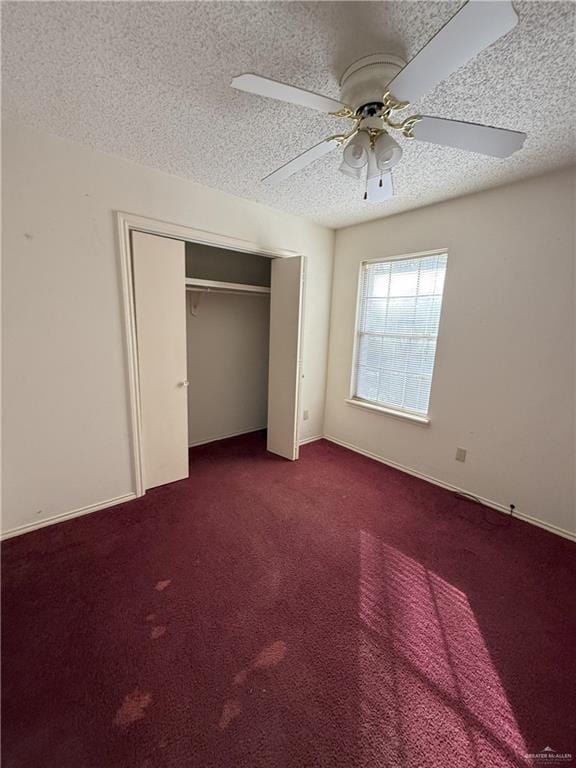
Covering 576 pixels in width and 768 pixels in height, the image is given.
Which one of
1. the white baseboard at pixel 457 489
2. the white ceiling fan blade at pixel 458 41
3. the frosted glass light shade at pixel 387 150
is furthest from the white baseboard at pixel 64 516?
the white ceiling fan blade at pixel 458 41

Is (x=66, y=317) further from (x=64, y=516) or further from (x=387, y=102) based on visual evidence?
(x=387, y=102)

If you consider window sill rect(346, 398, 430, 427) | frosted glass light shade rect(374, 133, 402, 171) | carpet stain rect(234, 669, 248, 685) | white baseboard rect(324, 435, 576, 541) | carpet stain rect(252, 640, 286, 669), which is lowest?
carpet stain rect(234, 669, 248, 685)

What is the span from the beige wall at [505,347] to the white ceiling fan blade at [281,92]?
5.83 feet

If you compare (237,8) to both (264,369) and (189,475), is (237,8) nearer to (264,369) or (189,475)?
(189,475)

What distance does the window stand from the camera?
2.85 m

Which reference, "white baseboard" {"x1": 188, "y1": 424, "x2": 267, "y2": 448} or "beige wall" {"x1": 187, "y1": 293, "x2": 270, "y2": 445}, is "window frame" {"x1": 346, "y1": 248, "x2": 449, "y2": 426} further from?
"white baseboard" {"x1": 188, "y1": 424, "x2": 267, "y2": 448}

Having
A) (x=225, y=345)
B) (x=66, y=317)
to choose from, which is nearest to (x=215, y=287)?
(x=225, y=345)

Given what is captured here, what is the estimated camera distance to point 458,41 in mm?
892

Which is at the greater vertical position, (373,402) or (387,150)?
(387,150)

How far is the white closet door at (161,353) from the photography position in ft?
7.63

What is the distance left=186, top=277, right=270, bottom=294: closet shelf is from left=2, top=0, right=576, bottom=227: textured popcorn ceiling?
0.92m

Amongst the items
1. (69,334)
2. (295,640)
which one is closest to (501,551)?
(295,640)

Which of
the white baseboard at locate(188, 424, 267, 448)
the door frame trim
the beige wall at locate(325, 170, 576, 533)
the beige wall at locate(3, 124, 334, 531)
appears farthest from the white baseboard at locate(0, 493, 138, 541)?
the beige wall at locate(325, 170, 576, 533)

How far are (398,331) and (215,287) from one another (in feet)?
6.23
